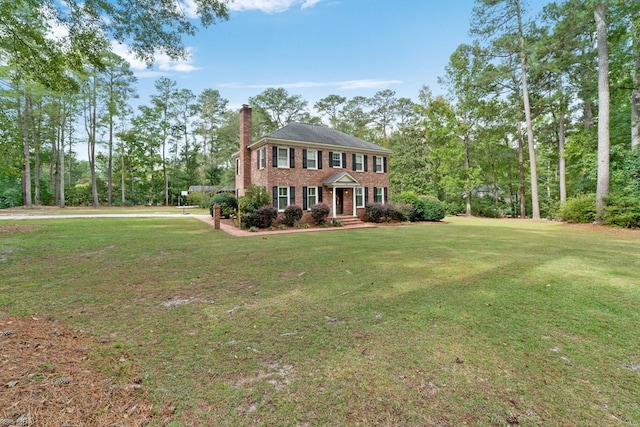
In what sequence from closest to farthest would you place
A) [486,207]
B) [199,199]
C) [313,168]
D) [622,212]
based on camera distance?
1. [622,212]
2. [313,168]
3. [486,207]
4. [199,199]

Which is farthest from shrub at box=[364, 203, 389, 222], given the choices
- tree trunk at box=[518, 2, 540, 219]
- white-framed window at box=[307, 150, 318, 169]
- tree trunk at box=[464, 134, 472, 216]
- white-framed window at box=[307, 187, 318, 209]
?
tree trunk at box=[464, 134, 472, 216]

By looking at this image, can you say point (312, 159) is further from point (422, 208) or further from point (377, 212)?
point (422, 208)

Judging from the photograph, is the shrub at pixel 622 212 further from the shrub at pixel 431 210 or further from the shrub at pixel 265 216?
the shrub at pixel 265 216

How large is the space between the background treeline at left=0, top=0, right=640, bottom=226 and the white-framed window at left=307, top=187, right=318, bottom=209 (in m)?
10.8

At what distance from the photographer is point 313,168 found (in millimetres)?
17359

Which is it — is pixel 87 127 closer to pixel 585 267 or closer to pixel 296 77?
pixel 296 77

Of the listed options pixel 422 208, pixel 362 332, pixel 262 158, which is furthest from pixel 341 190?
pixel 362 332

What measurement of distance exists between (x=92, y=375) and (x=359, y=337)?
2507mm

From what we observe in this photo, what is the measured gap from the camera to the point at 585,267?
20.2 ft

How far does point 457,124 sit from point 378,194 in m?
13.9

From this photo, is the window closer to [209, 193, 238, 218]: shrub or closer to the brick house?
the brick house

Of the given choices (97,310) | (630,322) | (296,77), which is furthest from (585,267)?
(296,77)

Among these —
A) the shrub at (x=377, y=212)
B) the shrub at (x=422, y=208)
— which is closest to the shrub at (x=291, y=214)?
the shrub at (x=377, y=212)

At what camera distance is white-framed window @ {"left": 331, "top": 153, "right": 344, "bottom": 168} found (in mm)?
18234
